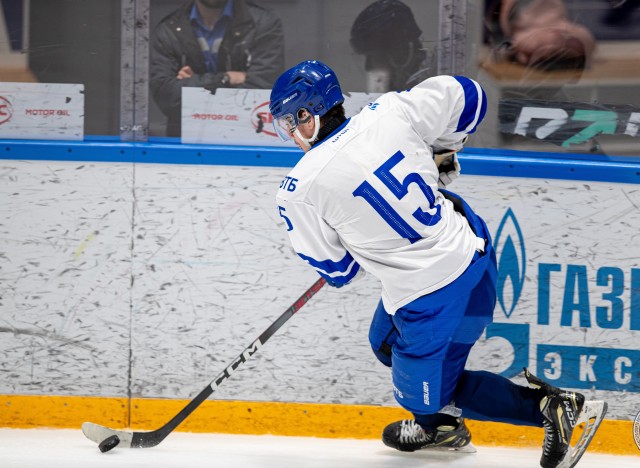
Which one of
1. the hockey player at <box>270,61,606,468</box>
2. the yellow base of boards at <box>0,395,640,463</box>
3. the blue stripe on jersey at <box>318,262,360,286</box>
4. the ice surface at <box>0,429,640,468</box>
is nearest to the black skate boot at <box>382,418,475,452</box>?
the ice surface at <box>0,429,640,468</box>

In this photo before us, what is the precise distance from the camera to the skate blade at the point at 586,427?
2.66 meters

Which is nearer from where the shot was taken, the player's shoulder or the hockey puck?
the player's shoulder

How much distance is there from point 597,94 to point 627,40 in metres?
0.20

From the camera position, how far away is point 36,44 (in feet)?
10.3

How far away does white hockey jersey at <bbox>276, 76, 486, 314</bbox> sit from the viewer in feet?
7.85

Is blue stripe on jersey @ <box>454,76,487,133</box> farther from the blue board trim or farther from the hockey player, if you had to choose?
the blue board trim

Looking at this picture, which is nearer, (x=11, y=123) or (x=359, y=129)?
(x=359, y=129)

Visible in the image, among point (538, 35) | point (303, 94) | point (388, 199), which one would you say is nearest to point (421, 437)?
point (388, 199)

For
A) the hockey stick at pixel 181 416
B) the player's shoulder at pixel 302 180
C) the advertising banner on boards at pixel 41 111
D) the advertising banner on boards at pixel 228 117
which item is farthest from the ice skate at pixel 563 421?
the advertising banner on boards at pixel 41 111

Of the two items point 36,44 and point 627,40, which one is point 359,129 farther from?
point 36,44

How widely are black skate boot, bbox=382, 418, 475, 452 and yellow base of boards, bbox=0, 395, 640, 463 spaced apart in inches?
5.9

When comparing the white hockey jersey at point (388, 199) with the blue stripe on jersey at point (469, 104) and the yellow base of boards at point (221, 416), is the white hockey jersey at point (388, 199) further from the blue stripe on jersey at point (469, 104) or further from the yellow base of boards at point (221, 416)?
the yellow base of boards at point (221, 416)

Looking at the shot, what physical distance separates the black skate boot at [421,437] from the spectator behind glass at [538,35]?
125 centimetres

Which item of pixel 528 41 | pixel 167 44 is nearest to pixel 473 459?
pixel 528 41
